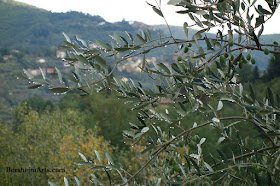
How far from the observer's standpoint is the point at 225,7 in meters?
1.86

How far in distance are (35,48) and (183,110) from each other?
77.6 m

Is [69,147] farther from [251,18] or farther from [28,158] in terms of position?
[251,18]

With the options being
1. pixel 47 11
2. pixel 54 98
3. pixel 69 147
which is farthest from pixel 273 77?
pixel 47 11

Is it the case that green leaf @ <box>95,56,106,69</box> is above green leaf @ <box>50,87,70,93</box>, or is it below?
above

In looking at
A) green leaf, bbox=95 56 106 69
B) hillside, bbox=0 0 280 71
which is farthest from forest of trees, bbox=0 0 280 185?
hillside, bbox=0 0 280 71

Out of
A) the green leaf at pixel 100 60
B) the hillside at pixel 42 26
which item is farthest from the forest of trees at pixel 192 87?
the hillside at pixel 42 26

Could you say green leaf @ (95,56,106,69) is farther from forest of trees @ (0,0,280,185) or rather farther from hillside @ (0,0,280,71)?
hillside @ (0,0,280,71)

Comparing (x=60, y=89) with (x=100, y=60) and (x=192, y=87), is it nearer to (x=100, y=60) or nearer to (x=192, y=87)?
(x=100, y=60)

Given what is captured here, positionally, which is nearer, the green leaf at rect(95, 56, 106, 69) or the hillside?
the green leaf at rect(95, 56, 106, 69)

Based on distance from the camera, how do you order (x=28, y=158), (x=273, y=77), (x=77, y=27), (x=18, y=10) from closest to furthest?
(x=28, y=158) < (x=273, y=77) < (x=77, y=27) < (x=18, y=10)

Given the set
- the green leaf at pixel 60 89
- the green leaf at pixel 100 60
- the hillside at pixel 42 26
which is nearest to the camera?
the green leaf at pixel 60 89

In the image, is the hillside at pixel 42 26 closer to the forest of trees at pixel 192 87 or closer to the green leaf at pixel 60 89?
the forest of trees at pixel 192 87

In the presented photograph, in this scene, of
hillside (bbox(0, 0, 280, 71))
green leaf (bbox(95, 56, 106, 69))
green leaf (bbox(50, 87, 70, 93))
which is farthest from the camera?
hillside (bbox(0, 0, 280, 71))

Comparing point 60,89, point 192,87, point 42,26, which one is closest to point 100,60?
point 60,89
